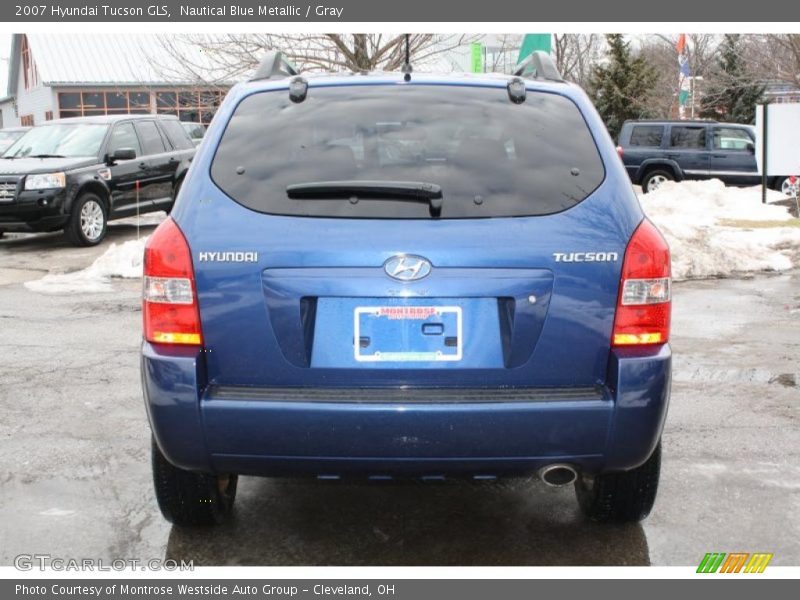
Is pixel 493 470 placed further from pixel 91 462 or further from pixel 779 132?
pixel 779 132

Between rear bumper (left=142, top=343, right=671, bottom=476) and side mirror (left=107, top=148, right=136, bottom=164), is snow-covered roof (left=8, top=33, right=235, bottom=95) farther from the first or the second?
rear bumper (left=142, top=343, right=671, bottom=476)

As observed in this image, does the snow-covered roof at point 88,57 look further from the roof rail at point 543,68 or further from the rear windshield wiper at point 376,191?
the rear windshield wiper at point 376,191

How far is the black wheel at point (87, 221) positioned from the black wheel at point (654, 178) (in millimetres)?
13685

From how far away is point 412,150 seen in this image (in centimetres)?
336

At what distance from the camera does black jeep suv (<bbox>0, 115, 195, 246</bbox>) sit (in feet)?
43.2

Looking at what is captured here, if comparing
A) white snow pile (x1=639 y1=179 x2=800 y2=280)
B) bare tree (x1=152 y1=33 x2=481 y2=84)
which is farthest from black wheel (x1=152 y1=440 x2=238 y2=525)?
bare tree (x1=152 y1=33 x2=481 y2=84)

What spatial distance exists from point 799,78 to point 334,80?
27043 mm

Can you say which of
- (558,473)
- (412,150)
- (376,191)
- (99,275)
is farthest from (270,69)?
(99,275)

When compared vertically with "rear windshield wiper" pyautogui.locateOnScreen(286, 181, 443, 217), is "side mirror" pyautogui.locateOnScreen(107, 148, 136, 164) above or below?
below

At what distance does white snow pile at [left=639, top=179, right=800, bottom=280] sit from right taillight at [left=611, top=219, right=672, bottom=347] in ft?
25.2

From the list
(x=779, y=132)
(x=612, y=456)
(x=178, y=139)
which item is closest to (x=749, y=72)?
(x=779, y=132)

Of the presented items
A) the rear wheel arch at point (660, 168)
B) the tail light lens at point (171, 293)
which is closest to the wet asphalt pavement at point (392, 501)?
the tail light lens at point (171, 293)

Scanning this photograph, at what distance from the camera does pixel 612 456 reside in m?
3.21

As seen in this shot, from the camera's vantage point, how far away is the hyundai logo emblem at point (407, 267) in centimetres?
310
